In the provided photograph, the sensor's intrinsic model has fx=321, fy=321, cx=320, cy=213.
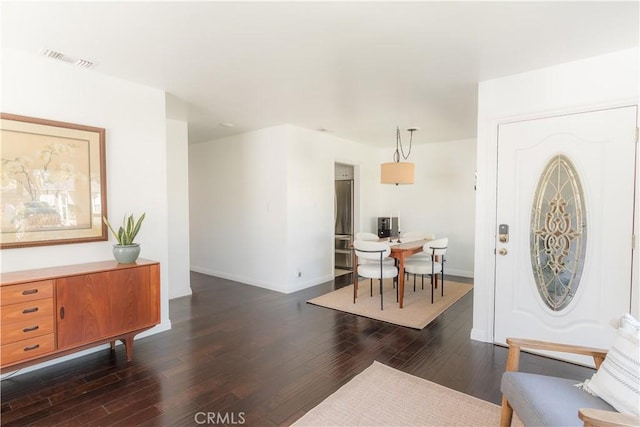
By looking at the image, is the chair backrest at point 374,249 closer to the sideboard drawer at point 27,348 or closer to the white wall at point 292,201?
the white wall at point 292,201

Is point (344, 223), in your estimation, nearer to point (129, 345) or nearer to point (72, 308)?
point (129, 345)

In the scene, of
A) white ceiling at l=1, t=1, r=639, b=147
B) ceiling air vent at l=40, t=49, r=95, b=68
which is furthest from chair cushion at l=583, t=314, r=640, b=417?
ceiling air vent at l=40, t=49, r=95, b=68

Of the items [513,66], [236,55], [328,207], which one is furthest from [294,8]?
[328,207]

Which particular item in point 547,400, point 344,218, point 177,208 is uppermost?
point 177,208

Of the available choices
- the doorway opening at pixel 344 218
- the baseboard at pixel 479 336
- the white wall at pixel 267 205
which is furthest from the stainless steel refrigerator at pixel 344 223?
the baseboard at pixel 479 336

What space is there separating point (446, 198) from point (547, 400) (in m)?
5.01

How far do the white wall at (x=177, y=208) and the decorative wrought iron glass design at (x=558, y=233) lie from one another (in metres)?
4.30

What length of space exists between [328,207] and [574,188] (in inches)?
138

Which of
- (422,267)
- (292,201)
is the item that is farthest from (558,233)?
(292,201)

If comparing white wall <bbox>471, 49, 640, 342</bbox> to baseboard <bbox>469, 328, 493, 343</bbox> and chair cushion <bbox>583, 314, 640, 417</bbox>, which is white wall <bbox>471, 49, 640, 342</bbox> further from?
chair cushion <bbox>583, 314, 640, 417</bbox>

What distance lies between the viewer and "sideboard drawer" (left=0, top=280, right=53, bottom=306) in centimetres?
207

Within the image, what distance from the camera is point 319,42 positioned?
2326 millimetres

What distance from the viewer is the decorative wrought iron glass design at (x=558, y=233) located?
106 inches

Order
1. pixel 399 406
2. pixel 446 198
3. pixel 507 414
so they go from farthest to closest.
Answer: pixel 446 198 → pixel 399 406 → pixel 507 414
